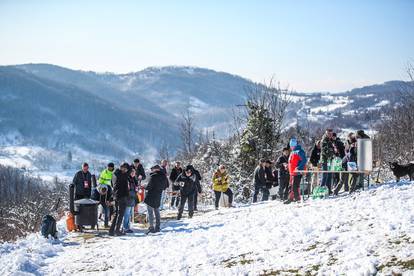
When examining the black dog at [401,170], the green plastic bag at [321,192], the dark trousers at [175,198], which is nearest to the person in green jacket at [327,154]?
the green plastic bag at [321,192]

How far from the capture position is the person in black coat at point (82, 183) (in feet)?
56.7

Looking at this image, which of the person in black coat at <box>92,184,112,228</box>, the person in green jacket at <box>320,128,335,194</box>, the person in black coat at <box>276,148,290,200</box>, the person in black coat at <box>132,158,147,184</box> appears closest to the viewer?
the person in green jacket at <box>320,128,335,194</box>

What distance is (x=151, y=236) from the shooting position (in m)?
14.9

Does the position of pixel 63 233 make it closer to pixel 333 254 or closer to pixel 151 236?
pixel 151 236

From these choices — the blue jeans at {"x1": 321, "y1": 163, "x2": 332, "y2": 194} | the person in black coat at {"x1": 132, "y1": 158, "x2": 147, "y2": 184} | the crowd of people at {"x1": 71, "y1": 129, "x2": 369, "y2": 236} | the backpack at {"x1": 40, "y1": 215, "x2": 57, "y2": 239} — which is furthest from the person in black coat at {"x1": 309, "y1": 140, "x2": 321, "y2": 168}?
the backpack at {"x1": 40, "y1": 215, "x2": 57, "y2": 239}

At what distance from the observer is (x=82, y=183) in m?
17.3

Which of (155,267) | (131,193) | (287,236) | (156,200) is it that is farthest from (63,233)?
(287,236)

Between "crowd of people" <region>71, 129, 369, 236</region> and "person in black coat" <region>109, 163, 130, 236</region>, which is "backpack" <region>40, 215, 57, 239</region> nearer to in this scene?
"crowd of people" <region>71, 129, 369, 236</region>

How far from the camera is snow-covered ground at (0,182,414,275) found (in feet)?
29.1

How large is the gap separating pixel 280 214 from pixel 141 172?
7871mm

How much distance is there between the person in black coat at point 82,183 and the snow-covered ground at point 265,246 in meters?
1.66

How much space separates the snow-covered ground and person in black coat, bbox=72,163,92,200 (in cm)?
166

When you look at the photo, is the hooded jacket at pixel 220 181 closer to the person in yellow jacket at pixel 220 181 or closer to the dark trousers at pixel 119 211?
the person in yellow jacket at pixel 220 181

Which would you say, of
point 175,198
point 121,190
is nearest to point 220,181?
point 175,198
